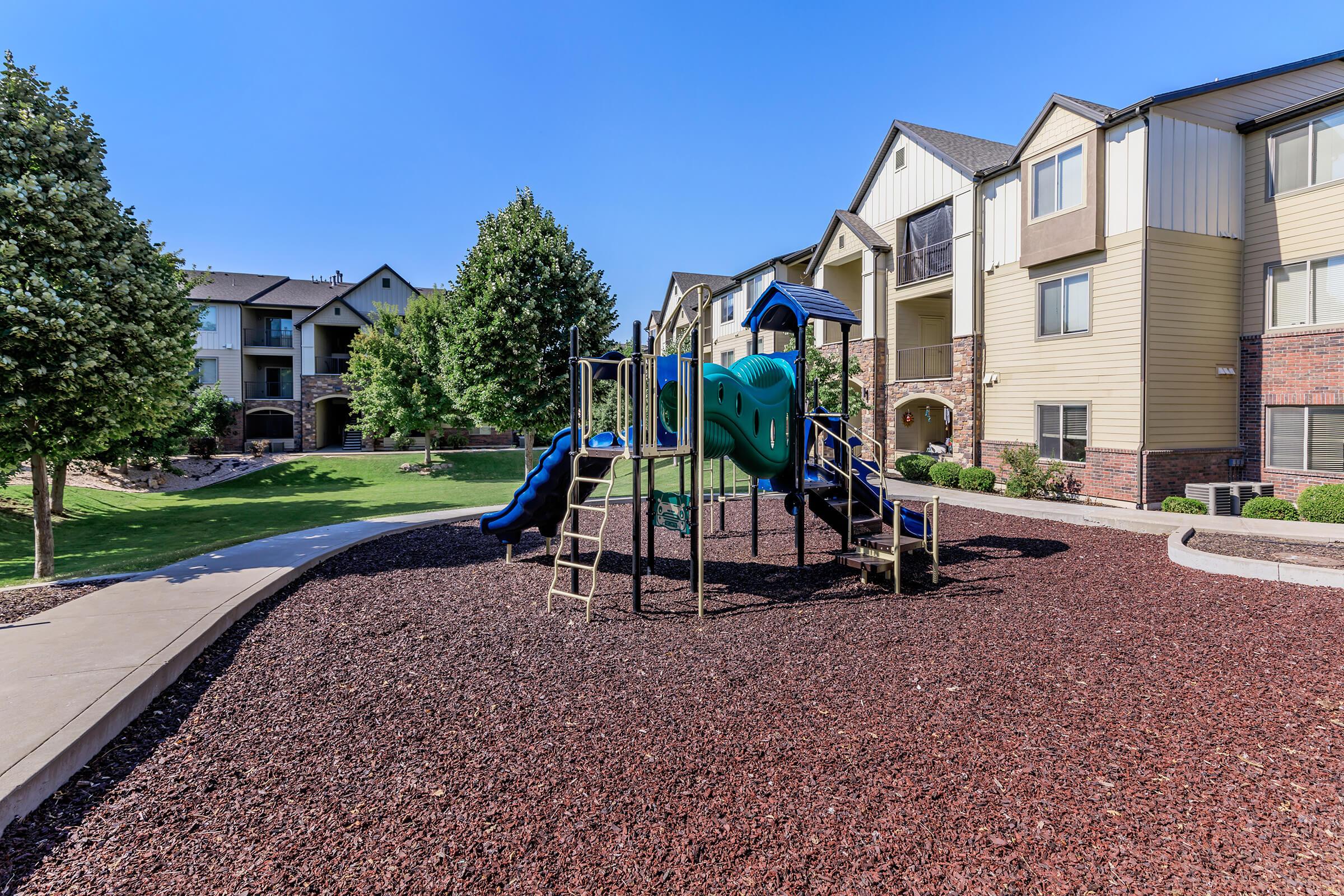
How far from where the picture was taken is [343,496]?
22609mm

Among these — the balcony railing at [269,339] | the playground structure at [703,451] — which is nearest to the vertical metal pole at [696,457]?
the playground structure at [703,451]

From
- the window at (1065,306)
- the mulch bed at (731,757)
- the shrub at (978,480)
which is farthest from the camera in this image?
the shrub at (978,480)

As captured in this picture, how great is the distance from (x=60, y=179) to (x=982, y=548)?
14.8 m

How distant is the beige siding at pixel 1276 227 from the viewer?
Result: 45.0 ft

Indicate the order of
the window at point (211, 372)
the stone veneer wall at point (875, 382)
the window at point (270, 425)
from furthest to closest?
the window at point (270, 425) → the window at point (211, 372) → the stone veneer wall at point (875, 382)

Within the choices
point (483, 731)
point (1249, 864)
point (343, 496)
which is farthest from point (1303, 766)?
point (343, 496)

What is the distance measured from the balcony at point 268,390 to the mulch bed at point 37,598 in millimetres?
34339

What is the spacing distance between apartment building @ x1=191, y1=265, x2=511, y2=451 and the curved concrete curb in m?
35.9

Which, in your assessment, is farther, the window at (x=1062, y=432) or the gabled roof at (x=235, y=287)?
the gabled roof at (x=235, y=287)

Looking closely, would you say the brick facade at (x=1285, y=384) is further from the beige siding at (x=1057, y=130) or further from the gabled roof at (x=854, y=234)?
the gabled roof at (x=854, y=234)

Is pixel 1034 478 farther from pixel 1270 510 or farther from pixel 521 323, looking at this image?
pixel 521 323

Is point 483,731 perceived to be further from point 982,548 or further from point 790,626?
point 982,548

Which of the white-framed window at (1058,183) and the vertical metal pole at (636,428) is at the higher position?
the white-framed window at (1058,183)

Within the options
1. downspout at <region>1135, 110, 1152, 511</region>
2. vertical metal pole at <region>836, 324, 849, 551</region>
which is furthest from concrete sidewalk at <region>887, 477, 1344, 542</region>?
vertical metal pole at <region>836, 324, 849, 551</region>
